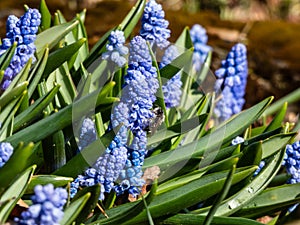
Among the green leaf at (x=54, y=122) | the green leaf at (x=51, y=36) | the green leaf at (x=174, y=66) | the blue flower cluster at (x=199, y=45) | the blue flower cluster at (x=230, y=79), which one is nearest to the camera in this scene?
the green leaf at (x=54, y=122)

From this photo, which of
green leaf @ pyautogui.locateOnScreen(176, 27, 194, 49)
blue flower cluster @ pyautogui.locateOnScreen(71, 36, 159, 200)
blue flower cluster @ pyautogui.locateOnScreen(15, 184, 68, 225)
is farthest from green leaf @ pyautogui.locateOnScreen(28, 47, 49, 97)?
green leaf @ pyautogui.locateOnScreen(176, 27, 194, 49)

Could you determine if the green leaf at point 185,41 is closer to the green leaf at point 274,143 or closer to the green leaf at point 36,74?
the green leaf at point 274,143

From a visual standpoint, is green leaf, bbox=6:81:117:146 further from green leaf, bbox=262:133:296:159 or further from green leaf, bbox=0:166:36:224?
green leaf, bbox=262:133:296:159

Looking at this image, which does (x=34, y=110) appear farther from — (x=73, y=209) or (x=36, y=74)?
(x=73, y=209)

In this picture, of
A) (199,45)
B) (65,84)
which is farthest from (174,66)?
(199,45)

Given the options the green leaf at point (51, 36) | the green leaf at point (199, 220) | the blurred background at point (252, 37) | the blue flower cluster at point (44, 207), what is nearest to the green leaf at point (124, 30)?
the green leaf at point (51, 36)

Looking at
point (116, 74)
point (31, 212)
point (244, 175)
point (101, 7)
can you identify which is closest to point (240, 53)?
point (116, 74)

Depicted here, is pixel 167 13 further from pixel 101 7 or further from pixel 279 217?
pixel 279 217
